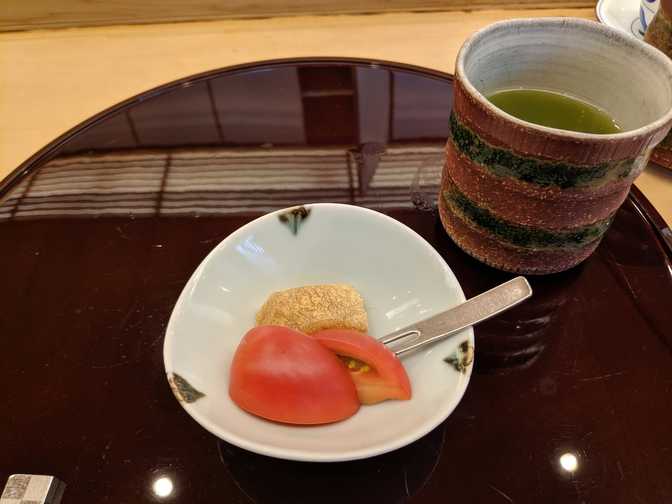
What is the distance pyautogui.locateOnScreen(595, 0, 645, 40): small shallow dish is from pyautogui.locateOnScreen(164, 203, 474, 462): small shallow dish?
78cm

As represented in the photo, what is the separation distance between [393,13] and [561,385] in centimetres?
101

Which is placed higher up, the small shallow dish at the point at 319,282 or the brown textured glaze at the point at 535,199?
the brown textured glaze at the point at 535,199

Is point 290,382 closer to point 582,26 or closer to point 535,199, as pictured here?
point 535,199

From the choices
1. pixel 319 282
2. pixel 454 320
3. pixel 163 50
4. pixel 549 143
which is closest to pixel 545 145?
pixel 549 143

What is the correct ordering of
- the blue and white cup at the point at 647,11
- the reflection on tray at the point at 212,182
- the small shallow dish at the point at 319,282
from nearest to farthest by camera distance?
the small shallow dish at the point at 319,282, the reflection on tray at the point at 212,182, the blue and white cup at the point at 647,11

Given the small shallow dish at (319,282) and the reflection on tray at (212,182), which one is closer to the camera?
the small shallow dish at (319,282)

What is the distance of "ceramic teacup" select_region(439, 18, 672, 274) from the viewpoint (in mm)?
591

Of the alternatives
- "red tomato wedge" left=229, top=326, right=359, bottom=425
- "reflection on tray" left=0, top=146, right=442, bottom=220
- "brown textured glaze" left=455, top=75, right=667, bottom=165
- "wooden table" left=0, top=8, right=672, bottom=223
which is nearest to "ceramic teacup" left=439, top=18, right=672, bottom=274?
"brown textured glaze" left=455, top=75, right=667, bottom=165

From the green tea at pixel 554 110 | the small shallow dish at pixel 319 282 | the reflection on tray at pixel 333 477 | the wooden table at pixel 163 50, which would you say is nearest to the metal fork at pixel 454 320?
the small shallow dish at pixel 319 282

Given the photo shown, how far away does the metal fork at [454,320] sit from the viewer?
0.62m

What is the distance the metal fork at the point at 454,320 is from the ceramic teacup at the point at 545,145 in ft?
0.28

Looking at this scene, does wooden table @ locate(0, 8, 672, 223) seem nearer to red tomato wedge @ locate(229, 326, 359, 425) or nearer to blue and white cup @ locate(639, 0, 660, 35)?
blue and white cup @ locate(639, 0, 660, 35)

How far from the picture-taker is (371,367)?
0.60 metres

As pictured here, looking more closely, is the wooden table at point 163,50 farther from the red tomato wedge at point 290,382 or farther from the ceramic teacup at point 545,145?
the red tomato wedge at point 290,382
